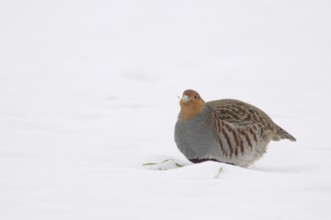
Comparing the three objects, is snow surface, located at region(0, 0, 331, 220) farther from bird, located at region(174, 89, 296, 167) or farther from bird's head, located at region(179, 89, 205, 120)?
bird's head, located at region(179, 89, 205, 120)

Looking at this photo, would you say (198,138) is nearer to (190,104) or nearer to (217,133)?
(217,133)

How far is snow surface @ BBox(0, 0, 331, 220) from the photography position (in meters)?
2.71

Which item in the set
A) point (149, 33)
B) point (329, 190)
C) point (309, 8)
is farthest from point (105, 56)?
point (329, 190)

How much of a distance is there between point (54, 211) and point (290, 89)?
4548mm

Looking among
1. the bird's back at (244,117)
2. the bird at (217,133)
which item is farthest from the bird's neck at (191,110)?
the bird's back at (244,117)

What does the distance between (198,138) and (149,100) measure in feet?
7.78

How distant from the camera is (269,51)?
27.1 feet

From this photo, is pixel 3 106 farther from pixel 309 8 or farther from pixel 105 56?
pixel 309 8

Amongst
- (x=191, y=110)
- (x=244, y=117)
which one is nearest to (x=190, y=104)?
(x=191, y=110)

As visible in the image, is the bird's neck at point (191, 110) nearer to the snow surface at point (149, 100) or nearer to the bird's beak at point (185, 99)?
the bird's beak at point (185, 99)

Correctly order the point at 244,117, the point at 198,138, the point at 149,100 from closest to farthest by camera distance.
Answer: the point at 198,138 → the point at 244,117 → the point at 149,100

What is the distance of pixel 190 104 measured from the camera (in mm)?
3945

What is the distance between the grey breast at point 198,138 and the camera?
3840 mm

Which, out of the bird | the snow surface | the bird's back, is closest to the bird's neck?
the bird
